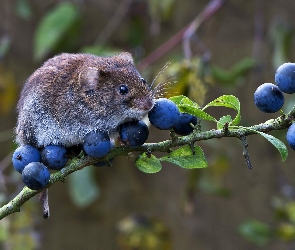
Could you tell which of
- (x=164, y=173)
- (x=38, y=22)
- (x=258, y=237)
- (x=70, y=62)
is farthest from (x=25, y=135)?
(x=38, y=22)

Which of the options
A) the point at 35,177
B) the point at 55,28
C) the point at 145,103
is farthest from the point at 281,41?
the point at 35,177

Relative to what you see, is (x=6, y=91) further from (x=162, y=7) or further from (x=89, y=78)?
(x=89, y=78)

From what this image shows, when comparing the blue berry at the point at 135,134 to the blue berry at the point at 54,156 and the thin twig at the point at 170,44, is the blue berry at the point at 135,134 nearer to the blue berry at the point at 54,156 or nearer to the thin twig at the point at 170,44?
the blue berry at the point at 54,156

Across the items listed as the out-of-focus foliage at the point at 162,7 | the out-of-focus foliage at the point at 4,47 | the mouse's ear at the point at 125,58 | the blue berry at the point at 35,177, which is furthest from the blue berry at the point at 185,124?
the out-of-focus foliage at the point at 4,47

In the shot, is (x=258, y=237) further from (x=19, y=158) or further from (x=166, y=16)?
(x=19, y=158)

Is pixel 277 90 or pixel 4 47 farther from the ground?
pixel 4 47
